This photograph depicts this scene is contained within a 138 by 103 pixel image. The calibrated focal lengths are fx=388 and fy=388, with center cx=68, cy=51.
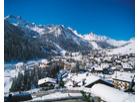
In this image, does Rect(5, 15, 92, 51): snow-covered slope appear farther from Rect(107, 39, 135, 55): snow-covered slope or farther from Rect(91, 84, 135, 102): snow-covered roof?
Rect(91, 84, 135, 102): snow-covered roof

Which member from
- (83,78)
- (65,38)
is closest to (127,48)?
(83,78)

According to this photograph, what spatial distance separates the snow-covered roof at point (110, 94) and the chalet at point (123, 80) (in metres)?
0.16

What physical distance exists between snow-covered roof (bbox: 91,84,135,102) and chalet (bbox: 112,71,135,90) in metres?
0.16

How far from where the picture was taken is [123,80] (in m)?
5.56

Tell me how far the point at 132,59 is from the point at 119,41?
379 mm

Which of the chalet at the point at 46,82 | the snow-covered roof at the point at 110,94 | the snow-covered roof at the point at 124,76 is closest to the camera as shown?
the snow-covered roof at the point at 110,94

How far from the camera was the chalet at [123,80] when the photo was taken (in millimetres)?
5539

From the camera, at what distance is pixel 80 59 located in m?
5.73

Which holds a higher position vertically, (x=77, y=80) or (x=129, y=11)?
(x=129, y=11)

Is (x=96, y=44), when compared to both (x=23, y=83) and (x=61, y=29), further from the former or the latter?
(x=23, y=83)

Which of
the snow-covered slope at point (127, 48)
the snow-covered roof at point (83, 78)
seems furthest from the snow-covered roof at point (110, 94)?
the snow-covered slope at point (127, 48)

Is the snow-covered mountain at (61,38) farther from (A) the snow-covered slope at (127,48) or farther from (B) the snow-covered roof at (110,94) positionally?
(B) the snow-covered roof at (110,94)

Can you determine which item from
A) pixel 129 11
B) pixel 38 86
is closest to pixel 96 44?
pixel 129 11

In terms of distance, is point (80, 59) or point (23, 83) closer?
point (23, 83)
